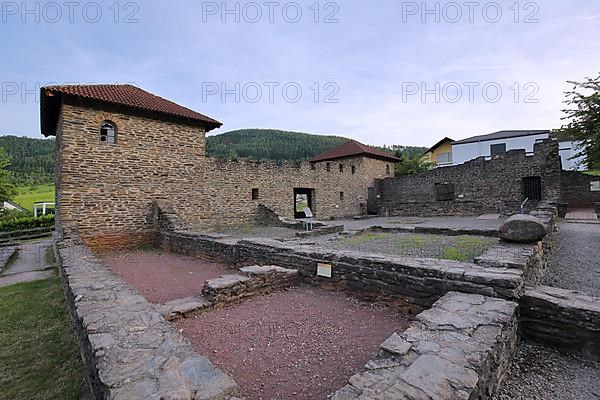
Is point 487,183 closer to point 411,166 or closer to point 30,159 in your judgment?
point 411,166

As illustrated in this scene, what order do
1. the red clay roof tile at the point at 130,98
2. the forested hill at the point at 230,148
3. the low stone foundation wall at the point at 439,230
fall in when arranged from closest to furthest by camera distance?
the low stone foundation wall at the point at 439,230, the red clay roof tile at the point at 130,98, the forested hill at the point at 230,148

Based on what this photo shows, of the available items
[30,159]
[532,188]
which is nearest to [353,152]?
[532,188]

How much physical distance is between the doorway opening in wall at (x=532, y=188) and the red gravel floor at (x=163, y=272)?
18.7 metres

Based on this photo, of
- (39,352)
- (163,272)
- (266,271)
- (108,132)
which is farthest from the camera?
(108,132)

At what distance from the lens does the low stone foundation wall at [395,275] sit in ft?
10.9

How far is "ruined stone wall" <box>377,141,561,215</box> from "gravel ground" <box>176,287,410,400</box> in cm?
1676

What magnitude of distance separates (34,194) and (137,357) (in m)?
56.8

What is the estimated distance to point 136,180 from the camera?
1024 centimetres

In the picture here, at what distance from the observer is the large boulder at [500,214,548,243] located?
498 centimetres

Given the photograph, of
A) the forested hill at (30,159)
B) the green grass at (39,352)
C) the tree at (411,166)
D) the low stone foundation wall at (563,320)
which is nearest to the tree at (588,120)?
the low stone foundation wall at (563,320)

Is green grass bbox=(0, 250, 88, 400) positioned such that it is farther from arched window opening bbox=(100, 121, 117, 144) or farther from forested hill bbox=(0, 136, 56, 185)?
forested hill bbox=(0, 136, 56, 185)

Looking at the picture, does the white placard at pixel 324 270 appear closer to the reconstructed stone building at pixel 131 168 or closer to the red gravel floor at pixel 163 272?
the red gravel floor at pixel 163 272

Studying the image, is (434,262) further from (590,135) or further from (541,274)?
(590,135)

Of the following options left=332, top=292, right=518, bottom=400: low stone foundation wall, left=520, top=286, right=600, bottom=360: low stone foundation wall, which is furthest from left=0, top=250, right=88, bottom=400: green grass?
left=520, top=286, right=600, bottom=360: low stone foundation wall
